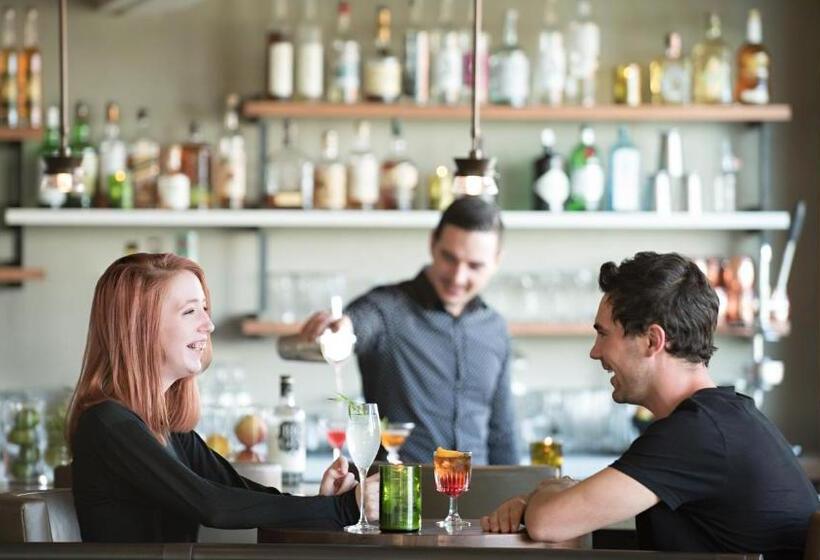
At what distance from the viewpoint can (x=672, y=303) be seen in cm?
228

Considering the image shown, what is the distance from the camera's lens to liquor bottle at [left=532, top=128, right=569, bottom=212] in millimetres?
4855

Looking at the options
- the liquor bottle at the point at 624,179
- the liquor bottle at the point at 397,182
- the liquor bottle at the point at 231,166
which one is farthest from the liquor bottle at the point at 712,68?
the liquor bottle at the point at 231,166

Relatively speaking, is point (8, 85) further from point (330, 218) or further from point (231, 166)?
point (330, 218)

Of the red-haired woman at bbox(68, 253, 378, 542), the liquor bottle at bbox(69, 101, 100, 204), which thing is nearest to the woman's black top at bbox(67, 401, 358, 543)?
the red-haired woman at bbox(68, 253, 378, 542)

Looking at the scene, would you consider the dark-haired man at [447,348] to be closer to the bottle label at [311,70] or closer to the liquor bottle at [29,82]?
the bottle label at [311,70]

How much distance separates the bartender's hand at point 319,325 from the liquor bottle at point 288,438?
0.44 feet

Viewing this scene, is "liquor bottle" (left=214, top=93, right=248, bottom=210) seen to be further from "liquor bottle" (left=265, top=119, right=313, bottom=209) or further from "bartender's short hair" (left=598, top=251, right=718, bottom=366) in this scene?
"bartender's short hair" (left=598, top=251, right=718, bottom=366)

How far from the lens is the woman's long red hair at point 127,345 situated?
7.93ft

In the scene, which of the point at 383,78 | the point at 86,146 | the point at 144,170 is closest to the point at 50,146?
the point at 86,146

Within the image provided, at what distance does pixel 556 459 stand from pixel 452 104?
158cm

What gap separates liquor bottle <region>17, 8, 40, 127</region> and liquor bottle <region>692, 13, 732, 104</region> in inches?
84.9

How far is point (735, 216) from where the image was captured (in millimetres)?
4820

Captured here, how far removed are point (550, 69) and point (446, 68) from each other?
0.35 meters

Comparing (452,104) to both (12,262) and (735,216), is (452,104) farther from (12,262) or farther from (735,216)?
(12,262)
